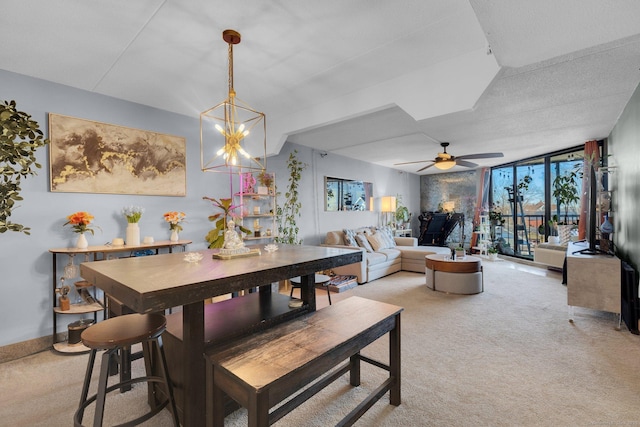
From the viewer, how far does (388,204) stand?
712cm

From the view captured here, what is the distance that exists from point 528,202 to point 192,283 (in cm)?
771

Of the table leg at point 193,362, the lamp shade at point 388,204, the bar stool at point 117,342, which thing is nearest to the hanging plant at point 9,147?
the bar stool at point 117,342

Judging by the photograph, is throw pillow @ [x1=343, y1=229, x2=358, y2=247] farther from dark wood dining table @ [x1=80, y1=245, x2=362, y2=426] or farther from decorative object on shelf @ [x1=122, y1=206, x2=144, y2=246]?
dark wood dining table @ [x1=80, y1=245, x2=362, y2=426]

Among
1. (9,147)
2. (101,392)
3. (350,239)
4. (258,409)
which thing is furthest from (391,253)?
(9,147)

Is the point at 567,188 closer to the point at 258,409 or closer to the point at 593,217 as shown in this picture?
the point at 593,217

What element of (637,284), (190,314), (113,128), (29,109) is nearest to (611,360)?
(637,284)

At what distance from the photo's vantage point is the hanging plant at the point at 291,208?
4.84m

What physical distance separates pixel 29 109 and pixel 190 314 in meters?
2.85

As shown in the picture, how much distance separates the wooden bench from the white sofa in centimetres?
288

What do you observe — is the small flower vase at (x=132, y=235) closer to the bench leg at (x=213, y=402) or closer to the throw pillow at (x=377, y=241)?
the bench leg at (x=213, y=402)

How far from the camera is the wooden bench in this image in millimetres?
1218

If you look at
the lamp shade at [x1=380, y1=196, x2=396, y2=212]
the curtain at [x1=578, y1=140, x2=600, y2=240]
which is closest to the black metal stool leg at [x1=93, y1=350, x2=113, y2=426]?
the lamp shade at [x1=380, y1=196, x2=396, y2=212]

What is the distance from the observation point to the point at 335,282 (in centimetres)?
471

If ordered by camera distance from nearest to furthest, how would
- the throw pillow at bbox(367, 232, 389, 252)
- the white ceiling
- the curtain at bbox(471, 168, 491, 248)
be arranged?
the white ceiling, the throw pillow at bbox(367, 232, 389, 252), the curtain at bbox(471, 168, 491, 248)
